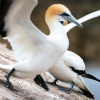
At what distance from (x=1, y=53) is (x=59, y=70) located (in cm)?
160

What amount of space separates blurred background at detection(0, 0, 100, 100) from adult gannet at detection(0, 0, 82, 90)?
245 inches

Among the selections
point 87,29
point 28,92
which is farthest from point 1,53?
point 87,29

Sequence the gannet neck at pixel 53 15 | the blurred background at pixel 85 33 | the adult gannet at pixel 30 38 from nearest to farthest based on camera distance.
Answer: the adult gannet at pixel 30 38 → the gannet neck at pixel 53 15 → the blurred background at pixel 85 33

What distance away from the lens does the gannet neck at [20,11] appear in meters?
5.14

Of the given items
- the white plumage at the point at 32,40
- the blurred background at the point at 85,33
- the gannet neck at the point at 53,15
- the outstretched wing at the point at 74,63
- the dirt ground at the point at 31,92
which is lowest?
the dirt ground at the point at 31,92

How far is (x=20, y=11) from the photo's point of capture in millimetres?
5227

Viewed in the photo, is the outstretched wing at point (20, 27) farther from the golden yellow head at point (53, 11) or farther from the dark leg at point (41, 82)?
the dark leg at point (41, 82)

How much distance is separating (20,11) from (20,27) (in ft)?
0.66

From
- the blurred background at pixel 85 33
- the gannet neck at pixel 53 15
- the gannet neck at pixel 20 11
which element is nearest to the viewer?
the gannet neck at pixel 20 11

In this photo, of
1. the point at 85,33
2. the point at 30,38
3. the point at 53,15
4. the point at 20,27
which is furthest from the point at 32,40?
the point at 85,33

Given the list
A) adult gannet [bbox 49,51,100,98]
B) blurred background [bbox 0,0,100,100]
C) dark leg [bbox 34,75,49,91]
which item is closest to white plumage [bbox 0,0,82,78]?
dark leg [bbox 34,75,49,91]

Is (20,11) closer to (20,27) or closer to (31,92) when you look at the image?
(20,27)

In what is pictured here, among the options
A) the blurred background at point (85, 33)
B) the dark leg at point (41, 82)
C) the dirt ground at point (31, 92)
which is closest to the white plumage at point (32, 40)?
the dirt ground at point (31, 92)

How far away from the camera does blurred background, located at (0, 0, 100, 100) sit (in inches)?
585
